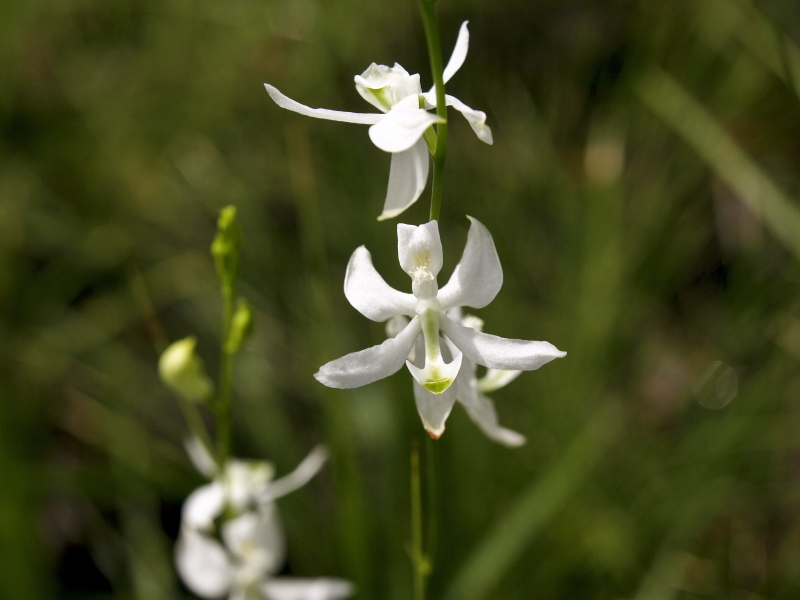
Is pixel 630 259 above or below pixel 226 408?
above

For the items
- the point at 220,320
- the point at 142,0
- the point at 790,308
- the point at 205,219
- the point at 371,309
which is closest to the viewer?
the point at 371,309

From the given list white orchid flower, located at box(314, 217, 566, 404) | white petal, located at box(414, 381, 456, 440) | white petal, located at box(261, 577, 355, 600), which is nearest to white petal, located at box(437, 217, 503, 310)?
white orchid flower, located at box(314, 217, 566, 404)

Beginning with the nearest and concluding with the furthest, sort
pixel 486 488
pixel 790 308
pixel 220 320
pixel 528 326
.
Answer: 1. pixel 486 488
2. pixel 790 308
3. pixel 528 326
4. pixel 220 320

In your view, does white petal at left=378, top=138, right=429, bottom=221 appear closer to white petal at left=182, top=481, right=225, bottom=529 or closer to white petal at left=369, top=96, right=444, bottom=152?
white petal at left=369, top=96, right=444, bottom=152

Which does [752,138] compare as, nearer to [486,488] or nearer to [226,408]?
[486,488]

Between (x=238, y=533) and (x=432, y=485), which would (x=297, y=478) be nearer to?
(x=238, y=533)

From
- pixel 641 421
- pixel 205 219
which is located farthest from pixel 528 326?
pixel 205 219

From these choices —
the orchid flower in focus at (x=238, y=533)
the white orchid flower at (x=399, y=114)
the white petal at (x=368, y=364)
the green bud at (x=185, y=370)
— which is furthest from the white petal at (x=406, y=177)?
the orchid flower in focus at (x=238, y=533)
